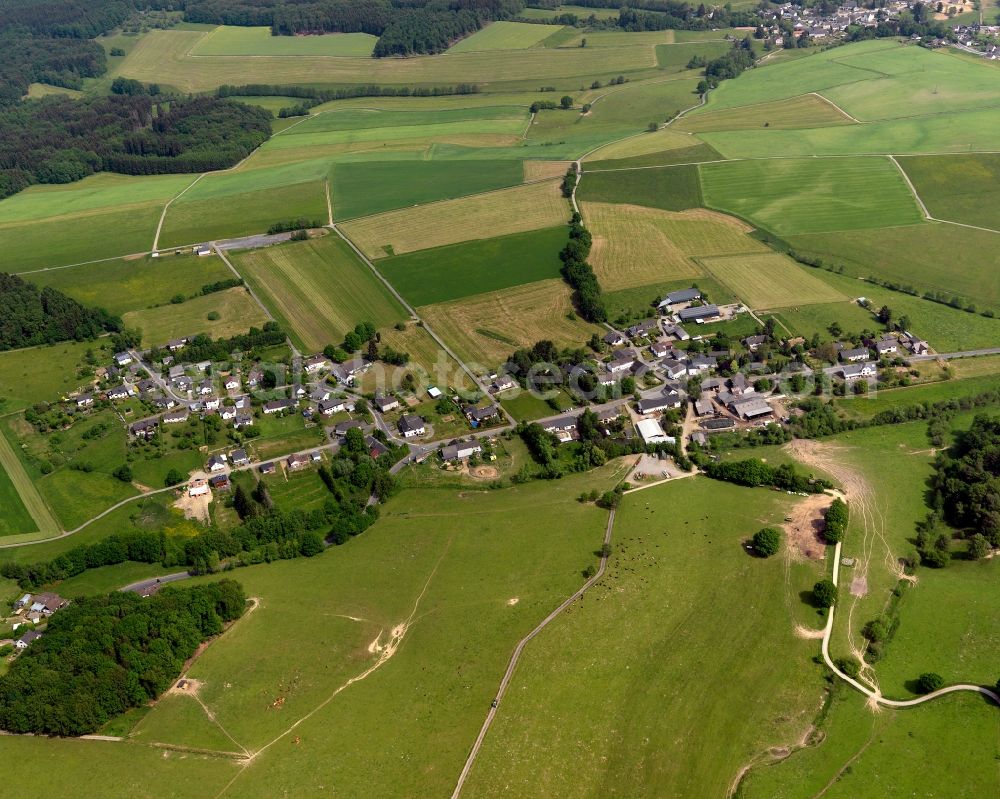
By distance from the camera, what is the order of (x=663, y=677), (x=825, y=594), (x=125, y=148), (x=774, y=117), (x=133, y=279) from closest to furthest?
(x=663, y=677) < (x=825, y=594) < (x=133, y=279) < (x=774, y=117) < (x=125, y=148)

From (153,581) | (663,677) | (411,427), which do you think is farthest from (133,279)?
(663,677)

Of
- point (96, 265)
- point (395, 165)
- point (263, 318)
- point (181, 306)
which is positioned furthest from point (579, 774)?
point (395, 165)

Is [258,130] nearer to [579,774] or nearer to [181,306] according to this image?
[181,306]

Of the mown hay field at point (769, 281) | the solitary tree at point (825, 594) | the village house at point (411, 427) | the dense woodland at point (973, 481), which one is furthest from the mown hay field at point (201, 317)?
the dense woodland at point (973, 481)

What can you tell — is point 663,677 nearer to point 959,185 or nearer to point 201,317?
point 201,317

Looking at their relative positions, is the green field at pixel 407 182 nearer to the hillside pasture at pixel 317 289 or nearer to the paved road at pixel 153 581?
the hillside pasture at pixel 317 289

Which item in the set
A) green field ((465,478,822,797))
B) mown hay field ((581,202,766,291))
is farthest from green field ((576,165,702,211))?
green field ((465,478,822,797))

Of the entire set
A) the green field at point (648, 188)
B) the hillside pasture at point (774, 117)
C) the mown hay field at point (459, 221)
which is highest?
the hillside pasture at point (774, 117)
